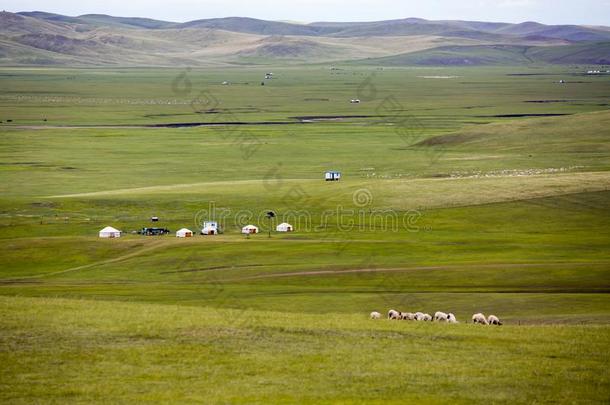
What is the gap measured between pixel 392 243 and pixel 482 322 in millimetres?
31140

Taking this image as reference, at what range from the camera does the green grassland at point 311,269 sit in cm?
2817

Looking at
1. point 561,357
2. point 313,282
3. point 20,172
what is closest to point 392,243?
point 313,282

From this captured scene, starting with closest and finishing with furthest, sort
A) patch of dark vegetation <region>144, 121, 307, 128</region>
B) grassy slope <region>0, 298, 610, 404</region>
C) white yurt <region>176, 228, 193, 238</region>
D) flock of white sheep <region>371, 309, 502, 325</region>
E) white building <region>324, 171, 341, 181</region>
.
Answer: grassy slope <region>0, 298, 610, 404</region>, flock of white sheep <region>371, 309, 502, 325</region>, white yurt <region>176, 228, 193, 238</region>, white building <region>324, 171, 341, 181</region>, patch of dark vegetation <region>144, 121, 307, 128</region>

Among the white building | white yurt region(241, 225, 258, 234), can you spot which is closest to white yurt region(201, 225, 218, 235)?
white yurt region(241, 225, 258, 234)

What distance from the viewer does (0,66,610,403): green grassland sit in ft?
92.4

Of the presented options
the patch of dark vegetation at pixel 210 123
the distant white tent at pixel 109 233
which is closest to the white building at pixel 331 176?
the distant white tent at pixel 109 233

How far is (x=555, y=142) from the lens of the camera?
144500mm

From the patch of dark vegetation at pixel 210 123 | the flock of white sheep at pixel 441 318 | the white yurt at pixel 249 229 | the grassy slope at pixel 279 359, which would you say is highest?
the grassy slope at pixel 279 359

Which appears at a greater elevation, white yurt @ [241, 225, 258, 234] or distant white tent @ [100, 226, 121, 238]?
white yurt @ [241, 225, 258, 234]

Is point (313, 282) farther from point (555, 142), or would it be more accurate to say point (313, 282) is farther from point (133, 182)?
point (555, 142)

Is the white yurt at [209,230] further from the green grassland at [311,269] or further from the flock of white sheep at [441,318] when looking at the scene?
the flock of white sheep at [441,318]

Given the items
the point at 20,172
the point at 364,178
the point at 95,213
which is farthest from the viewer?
the point at 20,172

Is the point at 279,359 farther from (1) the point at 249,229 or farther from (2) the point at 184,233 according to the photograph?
(1) the point at 249,229

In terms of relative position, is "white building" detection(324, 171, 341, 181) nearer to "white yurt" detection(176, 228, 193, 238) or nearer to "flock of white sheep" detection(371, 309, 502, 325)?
"white yurt" detection(176, 228, 193, 238)
